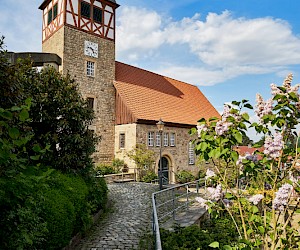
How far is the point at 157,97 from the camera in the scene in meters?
24.8

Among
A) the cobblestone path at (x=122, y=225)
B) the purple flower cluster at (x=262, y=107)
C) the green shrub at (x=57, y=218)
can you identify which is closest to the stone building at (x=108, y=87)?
the cobblestone path at (x=122, y=225)

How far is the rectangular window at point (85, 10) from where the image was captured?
19841mm

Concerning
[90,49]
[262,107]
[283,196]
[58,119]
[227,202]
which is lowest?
[227,202]

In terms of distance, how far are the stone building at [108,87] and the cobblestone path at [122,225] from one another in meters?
8.99

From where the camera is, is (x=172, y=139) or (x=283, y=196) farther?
(x=172, y=139)

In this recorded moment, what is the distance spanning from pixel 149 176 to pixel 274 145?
17.0m

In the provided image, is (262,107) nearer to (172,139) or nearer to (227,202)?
(227,202)

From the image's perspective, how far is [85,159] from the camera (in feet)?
31.3

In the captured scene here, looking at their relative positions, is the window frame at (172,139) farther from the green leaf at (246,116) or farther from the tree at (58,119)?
the green leaf at (246,116)

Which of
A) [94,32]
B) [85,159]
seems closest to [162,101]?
A: [94,32]

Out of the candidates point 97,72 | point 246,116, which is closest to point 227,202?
point 246,116

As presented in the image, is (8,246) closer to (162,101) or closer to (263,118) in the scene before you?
(263,118)

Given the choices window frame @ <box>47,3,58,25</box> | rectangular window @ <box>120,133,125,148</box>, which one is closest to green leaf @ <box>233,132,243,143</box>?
rectangular window @ <box>120,133,125,148</box>

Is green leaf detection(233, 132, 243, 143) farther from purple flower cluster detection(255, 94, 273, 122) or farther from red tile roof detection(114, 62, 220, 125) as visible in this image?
red tile roof detection(114, 62, 220, 125)
